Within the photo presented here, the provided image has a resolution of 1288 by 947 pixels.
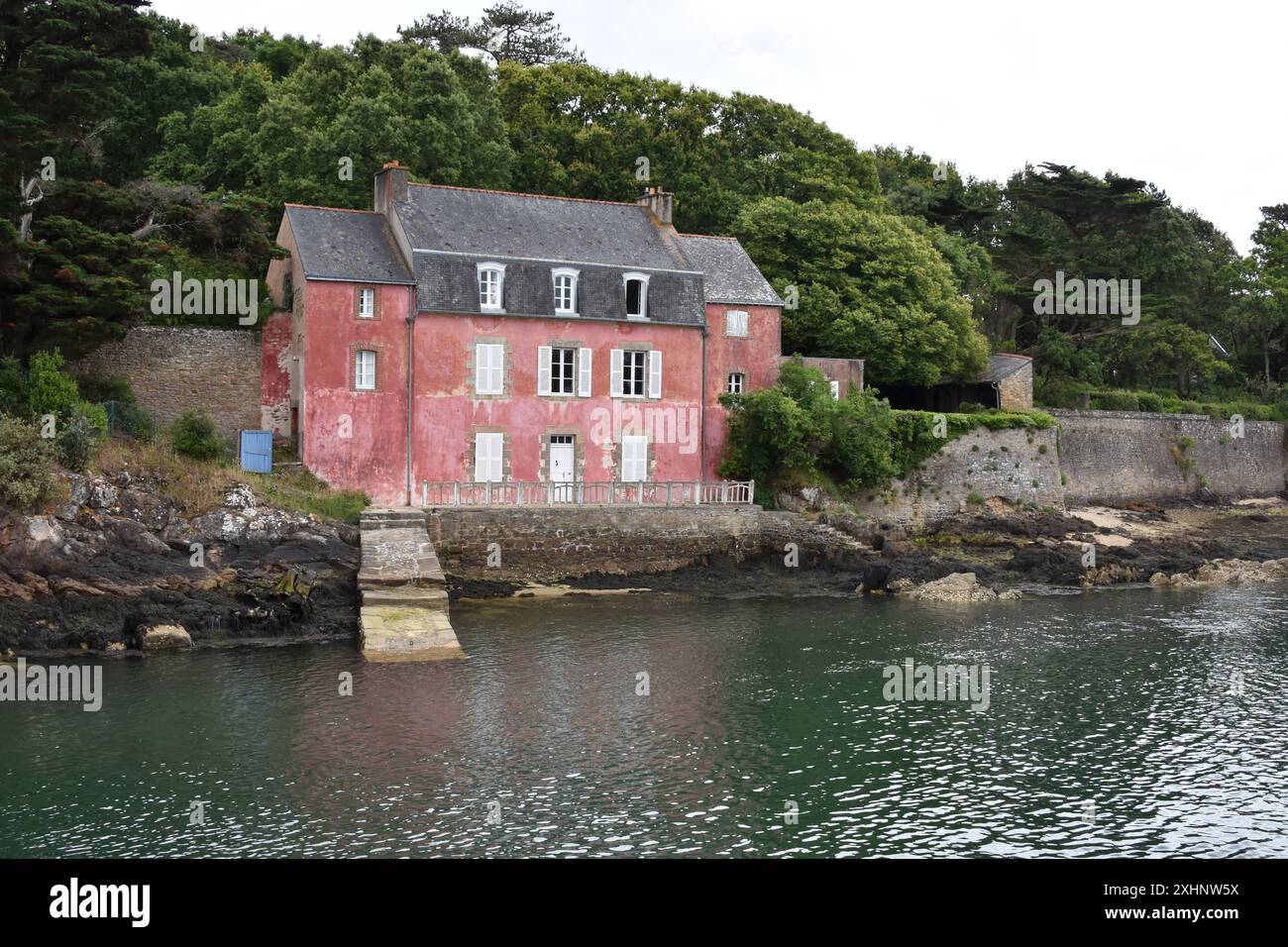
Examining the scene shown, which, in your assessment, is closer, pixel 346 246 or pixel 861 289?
pixel 346 246

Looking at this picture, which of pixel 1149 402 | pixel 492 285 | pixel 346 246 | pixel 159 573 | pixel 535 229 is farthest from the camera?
pixel 1149 402

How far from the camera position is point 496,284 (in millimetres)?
35844

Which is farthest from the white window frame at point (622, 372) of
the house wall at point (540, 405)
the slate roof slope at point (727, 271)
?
the slate roof slope at point (727, 271)

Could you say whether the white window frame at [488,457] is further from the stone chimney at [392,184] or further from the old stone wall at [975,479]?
the old stone wall at [975,479]

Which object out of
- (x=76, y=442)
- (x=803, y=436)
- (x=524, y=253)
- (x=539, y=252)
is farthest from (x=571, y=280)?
(x=76, y=442)

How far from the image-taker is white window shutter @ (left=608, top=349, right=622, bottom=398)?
122 feet

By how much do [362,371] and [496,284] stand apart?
15.3 feet

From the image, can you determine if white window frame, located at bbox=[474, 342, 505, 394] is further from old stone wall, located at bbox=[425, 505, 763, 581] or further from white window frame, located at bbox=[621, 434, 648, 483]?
old stone wall, located at bbox=[425, 505, 763, 581]

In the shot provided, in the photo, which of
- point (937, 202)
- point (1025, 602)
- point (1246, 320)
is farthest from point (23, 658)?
point (1246, 320)

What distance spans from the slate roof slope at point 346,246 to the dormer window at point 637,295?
22.2ft

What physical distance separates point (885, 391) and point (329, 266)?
22.9 m

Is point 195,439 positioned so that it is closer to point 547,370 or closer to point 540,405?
point 540,405

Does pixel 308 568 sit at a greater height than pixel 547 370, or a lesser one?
lesser
